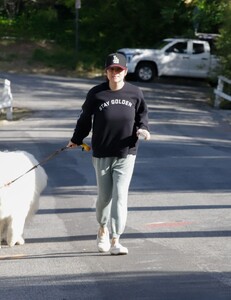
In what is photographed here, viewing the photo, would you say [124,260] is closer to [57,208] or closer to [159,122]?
[57,208]

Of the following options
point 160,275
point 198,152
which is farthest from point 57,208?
point 198,152

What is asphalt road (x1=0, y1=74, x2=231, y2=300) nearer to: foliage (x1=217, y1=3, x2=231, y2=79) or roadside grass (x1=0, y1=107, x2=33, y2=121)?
roadside grass (x1=0, y1=107, x2=33, y2=121)

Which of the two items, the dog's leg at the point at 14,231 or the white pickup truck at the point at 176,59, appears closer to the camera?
the dog's leg at the point at 14,231

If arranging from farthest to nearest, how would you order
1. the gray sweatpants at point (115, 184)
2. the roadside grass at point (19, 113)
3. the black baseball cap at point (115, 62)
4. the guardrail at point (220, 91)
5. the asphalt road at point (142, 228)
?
the guardrail at point (220, 91), the roadside grass at point (19, 113), the gray sweatpants at point (115, 184), the black baseball cap at point (115, 62), the asphalt road at point (142, 228)

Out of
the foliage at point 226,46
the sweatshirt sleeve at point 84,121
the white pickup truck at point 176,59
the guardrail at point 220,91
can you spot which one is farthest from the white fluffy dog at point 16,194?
the white pickup truck at point 176,59

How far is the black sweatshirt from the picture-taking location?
7293 mm

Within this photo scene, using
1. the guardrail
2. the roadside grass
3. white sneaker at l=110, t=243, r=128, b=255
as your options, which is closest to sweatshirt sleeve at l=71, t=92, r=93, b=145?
white sneaker at l=110, t=243, r=128, b=255

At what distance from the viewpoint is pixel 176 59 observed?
106 feet

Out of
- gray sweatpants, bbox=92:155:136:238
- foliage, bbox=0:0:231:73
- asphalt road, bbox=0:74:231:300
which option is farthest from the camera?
foliage, bbox=0:0:231:73

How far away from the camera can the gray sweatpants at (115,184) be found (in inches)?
291

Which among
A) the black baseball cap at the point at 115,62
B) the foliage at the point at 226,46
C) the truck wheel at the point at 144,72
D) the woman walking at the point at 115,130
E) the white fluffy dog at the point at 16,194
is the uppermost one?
the black baseball cap at the point at 115,62

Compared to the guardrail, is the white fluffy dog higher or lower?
higher

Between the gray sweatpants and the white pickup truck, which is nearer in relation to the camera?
the gray sweatpants

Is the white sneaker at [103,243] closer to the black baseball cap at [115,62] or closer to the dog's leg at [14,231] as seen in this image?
the dog's leg at [14,231]
